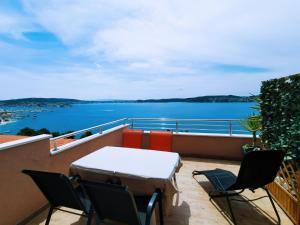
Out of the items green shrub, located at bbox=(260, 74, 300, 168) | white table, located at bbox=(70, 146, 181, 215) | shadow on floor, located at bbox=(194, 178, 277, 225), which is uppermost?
green shrub, located at bbox=(260, 74, 300, 168)

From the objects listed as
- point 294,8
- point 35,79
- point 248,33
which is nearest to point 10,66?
point 35,79

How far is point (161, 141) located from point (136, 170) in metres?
3.14

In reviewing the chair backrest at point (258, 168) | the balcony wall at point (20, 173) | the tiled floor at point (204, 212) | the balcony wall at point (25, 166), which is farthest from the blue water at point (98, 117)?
the balcony wall at point (20, 173)

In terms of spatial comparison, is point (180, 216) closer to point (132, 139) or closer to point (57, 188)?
point (57, 188)

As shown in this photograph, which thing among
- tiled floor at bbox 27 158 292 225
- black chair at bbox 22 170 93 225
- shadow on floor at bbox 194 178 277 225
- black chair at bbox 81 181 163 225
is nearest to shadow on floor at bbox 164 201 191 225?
tiled floor at bbox 27 158 292 225

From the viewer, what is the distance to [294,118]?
3.10 metres

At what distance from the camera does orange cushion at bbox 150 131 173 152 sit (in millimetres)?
5617

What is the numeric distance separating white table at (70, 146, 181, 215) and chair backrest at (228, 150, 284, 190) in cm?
88

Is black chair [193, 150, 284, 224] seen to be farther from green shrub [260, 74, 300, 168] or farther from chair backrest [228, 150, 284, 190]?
green shrub [260, 74, 300, 168]

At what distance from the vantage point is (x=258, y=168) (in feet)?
9.26

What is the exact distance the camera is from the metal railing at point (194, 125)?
573cm

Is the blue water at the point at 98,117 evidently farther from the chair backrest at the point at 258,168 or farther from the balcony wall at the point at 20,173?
the balcony wall at the point at 20,173

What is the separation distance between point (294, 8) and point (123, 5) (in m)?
3.25

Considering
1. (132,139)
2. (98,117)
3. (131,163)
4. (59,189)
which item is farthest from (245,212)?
(98,117)
